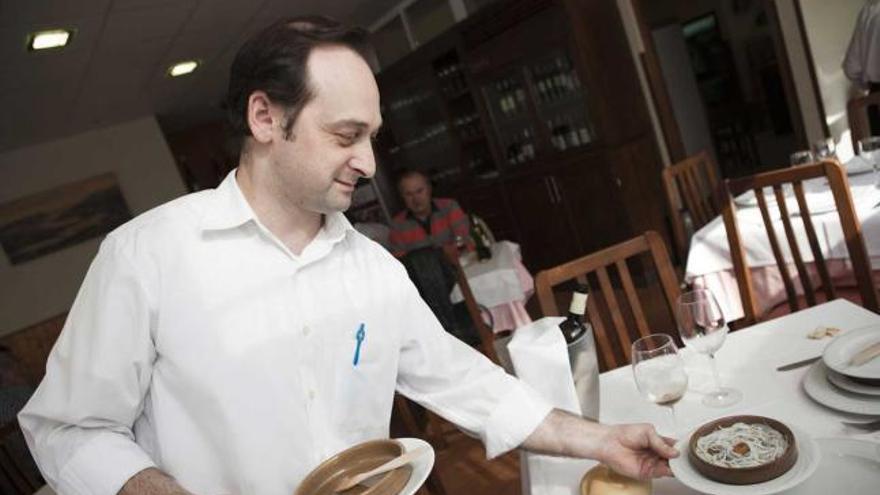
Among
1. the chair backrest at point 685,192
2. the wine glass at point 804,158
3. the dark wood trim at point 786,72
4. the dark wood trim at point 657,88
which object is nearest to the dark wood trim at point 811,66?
the dark wood trim at point 786,72

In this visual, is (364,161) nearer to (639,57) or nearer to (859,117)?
(859,117)

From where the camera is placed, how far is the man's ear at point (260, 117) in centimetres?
105

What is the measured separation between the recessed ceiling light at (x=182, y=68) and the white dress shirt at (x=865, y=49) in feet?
16.5

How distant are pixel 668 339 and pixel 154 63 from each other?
5.01 metres

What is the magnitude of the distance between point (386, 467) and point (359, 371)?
35cm

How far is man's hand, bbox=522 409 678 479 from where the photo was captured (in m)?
0.85

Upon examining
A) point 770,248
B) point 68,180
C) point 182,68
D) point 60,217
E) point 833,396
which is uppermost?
point 182,68

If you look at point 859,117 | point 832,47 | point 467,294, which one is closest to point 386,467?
point 467,294

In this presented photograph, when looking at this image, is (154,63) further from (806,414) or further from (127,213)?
(806,414)

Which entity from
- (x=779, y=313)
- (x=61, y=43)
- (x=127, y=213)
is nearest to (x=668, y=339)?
(x=779, y=313)

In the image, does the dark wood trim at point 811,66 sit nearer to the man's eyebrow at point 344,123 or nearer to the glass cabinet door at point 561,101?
the glass cabinet door at point 561,101

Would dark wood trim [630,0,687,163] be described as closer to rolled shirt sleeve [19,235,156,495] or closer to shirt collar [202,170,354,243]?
shirt collar [202,170,354,243]

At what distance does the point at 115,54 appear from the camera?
438 centimetres

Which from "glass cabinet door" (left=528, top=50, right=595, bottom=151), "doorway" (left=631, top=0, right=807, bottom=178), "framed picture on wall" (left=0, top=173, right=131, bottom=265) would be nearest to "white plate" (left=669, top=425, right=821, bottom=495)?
"glass cabinet door" (left=528, top=50, right=595, bottom=151)
